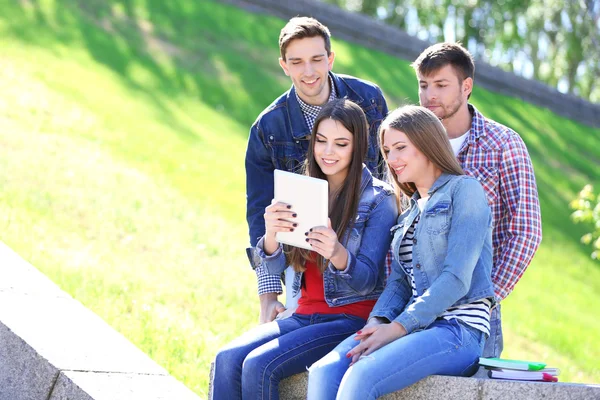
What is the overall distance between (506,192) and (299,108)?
131 cm

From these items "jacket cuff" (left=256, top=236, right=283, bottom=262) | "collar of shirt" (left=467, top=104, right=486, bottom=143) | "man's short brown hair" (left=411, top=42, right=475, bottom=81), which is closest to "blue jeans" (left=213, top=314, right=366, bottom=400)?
"jacket cuff" (left=256, top=236, right=283, bottom=262)

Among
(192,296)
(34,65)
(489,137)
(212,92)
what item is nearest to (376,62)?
(212,92)

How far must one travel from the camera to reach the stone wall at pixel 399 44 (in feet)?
69.2

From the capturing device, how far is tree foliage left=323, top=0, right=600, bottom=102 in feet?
113

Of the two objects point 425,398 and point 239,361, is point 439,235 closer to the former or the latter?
point 425,398

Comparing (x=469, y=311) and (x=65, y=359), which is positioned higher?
(x=469, y=311)

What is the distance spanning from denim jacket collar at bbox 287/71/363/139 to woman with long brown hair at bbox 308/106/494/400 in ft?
2.98

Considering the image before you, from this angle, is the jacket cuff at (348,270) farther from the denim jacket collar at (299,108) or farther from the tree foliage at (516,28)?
the tree foliage at (516,28)

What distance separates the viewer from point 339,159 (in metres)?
4.64

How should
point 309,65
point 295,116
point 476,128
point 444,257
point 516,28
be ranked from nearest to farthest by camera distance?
point 444,257, point 476,128, point 309,65, point 295,116, point 516,28

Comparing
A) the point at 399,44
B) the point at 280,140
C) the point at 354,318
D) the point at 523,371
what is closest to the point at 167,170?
the point at 280,140

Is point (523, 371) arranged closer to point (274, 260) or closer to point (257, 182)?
point (274, 260)

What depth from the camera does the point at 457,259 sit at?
13.1 ft

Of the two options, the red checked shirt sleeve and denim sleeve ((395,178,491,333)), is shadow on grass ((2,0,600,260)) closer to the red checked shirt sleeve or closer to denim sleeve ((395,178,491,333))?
the red checked shirt sleeve
